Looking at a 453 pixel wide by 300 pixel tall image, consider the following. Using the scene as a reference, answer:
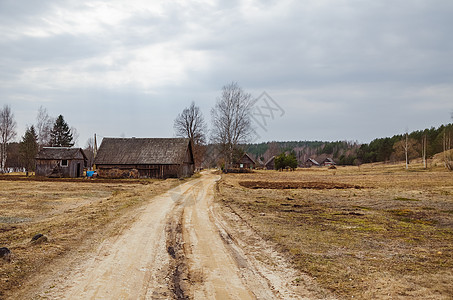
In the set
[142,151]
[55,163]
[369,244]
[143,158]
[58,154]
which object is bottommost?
[369,244]

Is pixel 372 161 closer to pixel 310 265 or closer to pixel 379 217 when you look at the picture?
pixel 379 217

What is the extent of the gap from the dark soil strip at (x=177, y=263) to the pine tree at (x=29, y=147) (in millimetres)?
53621

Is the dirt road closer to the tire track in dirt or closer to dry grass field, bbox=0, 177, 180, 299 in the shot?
the tire track in dirt

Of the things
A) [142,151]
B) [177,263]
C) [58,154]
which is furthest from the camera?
[142,151]

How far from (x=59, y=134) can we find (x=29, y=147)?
13388 mm

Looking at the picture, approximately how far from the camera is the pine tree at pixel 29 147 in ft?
188

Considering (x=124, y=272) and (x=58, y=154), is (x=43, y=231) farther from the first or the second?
(x=58, y=154)

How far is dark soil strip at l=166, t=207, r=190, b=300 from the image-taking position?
5953mm

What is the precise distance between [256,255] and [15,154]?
8657 cm

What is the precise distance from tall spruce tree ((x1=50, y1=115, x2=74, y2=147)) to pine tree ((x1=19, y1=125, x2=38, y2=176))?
Answer: 5317 millimetres

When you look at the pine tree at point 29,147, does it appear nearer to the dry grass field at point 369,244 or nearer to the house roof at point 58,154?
the house roof at point 58,154

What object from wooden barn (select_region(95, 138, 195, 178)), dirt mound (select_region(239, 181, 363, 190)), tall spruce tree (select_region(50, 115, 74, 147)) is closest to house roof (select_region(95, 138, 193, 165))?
wooden barn (select_region(95, 138, 195, 178))

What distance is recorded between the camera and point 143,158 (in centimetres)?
4656

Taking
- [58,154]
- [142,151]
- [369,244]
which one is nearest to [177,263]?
[369,244]
